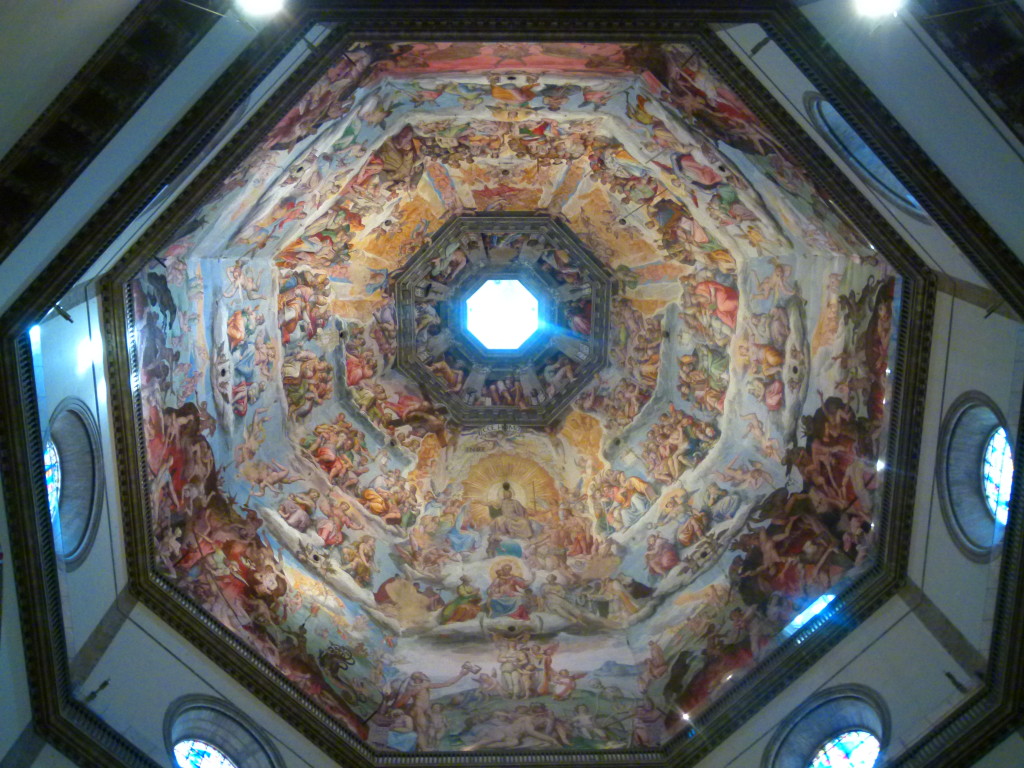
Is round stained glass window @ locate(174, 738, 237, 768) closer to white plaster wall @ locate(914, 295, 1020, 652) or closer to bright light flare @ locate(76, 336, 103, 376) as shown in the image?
bright light flare @ locate(76, 336, 103, 376)

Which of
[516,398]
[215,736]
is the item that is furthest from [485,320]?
[215,736]

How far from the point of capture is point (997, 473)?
1281 cm

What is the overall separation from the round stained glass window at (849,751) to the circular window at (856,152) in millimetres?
6723

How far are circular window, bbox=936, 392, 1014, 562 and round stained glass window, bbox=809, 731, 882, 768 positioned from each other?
281 centimetres

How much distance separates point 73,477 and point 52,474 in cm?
44

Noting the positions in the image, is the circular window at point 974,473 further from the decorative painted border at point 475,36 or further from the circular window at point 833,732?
the circular window at point 833,732

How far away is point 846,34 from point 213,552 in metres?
11.8

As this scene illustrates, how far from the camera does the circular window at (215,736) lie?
45.7 ft

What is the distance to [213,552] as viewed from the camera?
54.6 ft

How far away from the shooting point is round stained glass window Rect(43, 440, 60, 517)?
42.2 ft

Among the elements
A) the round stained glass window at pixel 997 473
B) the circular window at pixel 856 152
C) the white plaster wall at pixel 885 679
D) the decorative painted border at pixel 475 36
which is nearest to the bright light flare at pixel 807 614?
the white plaster wall at pixel 885 679

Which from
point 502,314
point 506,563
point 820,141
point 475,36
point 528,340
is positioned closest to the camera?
point 475,36

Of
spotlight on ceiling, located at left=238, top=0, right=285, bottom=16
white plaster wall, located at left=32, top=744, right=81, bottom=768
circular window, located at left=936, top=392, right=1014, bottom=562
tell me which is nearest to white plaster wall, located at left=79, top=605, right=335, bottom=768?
white plaster wall, located at left=32, top=744, right=81, bottom=768

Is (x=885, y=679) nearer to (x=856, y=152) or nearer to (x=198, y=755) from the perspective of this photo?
(x=856, y=152)
